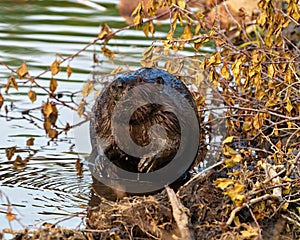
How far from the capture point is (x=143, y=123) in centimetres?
547

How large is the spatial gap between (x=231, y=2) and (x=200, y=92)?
19.6 ft

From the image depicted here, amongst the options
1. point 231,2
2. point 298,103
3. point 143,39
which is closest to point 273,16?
point 298,103

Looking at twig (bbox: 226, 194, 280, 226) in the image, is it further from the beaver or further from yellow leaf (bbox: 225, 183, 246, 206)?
the beaver

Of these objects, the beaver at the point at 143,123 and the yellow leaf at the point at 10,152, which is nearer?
the beaver at the point at 143,123

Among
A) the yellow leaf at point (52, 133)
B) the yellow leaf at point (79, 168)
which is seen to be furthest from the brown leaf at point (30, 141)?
the yellow leaf at point (79, 168)

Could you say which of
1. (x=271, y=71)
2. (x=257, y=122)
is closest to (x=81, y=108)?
(x=257, y=122)

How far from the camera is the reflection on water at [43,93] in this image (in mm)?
5648

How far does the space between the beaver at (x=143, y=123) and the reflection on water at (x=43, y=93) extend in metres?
0.41

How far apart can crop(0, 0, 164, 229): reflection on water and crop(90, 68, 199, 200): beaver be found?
16.0 inches

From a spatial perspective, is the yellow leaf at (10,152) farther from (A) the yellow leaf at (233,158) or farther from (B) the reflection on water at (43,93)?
(A) the yellow leaf at (233,158)

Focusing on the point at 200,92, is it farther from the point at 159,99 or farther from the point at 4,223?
the point at 4,223

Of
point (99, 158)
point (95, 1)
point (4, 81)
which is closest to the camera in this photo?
point (99, 158)

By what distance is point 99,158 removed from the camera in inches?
233

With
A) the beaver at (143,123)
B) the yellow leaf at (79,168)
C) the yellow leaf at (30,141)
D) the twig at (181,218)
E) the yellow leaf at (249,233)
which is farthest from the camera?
the yellow leaf at (30,141)
